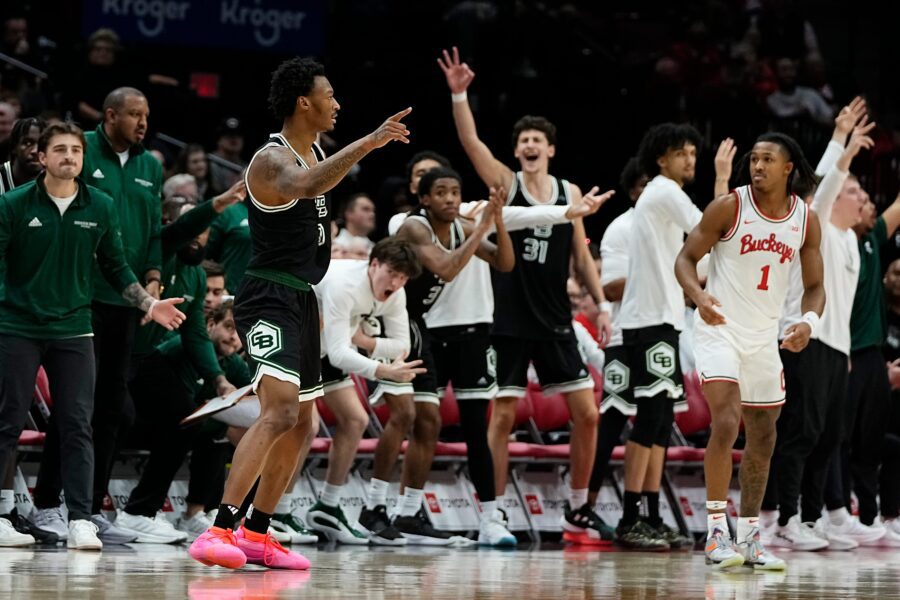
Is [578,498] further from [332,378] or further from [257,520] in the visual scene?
[257,520]

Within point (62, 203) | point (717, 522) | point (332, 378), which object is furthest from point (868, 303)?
point (62, 203)

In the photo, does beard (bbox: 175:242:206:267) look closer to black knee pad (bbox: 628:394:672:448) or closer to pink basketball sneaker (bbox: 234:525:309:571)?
pink basketball sneaker (bbox: 234:525:309:571)

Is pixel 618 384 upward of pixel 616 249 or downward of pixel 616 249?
downward

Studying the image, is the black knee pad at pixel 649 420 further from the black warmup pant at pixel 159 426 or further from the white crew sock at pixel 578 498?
the black warmup pant at pixel 159 426

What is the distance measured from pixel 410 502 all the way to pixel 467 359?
910 mm

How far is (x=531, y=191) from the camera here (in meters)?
9.34

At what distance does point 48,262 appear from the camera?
747cm

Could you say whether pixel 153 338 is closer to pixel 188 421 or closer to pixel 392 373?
pixel 188 421

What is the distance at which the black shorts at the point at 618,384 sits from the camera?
9383 mm

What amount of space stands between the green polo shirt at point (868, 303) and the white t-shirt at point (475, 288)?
2.33 metres

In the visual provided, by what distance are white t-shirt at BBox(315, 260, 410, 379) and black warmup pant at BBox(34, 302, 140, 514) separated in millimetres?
1096

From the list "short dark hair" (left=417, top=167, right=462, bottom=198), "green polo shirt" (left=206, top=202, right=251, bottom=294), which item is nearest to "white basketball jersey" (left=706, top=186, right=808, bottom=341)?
"short dark hair" (left=417, top=167, right=462, bottom=198)

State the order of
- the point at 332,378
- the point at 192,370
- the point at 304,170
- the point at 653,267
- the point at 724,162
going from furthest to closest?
the point at 653,267
the point at 332,378
the point at 192,370
the point at 724,162
the point at 304,170

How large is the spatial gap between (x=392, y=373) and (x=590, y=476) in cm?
233
